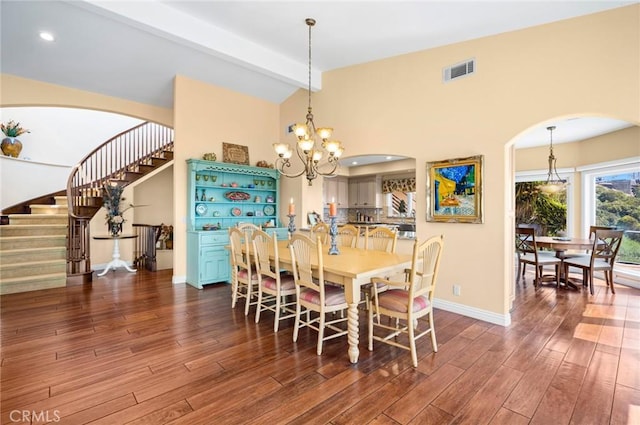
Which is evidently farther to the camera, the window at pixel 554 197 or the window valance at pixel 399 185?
the window valance at pixel 399 185

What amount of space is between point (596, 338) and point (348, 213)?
6.97 metres

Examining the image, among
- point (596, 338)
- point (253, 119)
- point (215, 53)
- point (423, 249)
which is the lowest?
point (596, 338)

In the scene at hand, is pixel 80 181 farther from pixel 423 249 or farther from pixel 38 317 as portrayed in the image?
pixel 423 249

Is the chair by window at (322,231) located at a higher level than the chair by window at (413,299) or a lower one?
higher

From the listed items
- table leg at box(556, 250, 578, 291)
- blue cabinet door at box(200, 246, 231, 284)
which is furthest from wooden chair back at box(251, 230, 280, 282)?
table leg at box(556, 250, 578, 291)

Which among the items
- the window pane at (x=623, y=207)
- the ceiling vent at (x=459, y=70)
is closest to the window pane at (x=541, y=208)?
the window pane at (x=623, y=207)

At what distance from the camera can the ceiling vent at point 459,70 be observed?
3.67m

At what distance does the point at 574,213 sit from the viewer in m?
6.23

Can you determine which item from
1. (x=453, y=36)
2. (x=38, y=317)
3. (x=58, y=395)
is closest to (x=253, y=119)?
(x=453, y=36)

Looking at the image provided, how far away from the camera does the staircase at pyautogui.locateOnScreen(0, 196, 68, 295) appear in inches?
180

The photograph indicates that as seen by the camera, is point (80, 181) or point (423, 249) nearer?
point (423, 249)

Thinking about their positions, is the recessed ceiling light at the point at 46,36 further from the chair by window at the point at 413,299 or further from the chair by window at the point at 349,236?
the chair by window at the point at 413,299

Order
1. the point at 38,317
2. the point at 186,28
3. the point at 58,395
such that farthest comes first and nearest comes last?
the point at 186,28 < the point at 38,317 < the point at 58,395

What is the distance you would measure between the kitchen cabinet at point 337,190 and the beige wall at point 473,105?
141 inches
